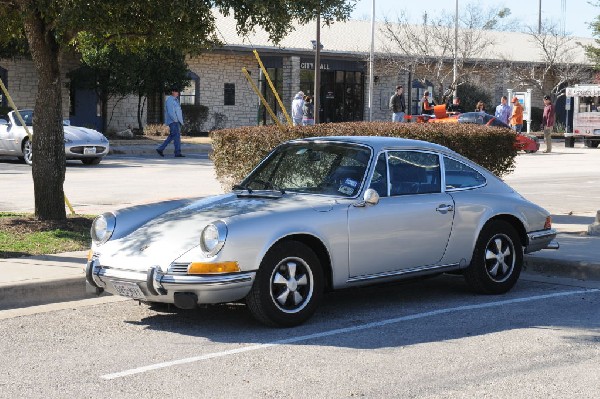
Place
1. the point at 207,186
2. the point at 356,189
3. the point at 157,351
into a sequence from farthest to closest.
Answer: the point at 207,186, the point at 356,189, the point at 157,351

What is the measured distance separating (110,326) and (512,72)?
151ft

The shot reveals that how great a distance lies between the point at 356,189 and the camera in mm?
8367

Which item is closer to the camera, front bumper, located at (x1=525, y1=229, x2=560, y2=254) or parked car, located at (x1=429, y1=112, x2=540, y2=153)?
front bumper, located at (x1=525, y1=229, x2=560, y2=254)

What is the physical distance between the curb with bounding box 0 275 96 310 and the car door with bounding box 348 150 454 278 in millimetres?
2354

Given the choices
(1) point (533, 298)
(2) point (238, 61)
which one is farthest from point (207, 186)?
(2) point (238, 61)

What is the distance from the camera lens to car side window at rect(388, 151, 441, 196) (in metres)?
8.70

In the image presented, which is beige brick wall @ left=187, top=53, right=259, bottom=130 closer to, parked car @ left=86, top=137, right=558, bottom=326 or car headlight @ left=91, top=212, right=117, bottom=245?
parked car @ left=86, top=137, right=558, bottom=326

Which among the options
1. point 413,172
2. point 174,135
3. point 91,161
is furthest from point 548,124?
point 413,172

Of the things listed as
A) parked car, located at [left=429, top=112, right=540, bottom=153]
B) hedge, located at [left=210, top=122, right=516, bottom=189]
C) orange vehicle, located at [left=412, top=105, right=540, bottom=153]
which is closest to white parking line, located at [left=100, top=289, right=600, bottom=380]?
hedge, located at [left=210, top=122, right=516, bottom=189]

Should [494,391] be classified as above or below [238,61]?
below

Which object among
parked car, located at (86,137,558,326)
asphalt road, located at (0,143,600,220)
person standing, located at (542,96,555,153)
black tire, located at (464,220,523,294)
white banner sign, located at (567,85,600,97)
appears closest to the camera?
parked car, located at (86,137,558,326)

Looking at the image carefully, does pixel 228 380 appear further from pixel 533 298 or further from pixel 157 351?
pixel 533 298

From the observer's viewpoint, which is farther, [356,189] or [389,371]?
[356,189]

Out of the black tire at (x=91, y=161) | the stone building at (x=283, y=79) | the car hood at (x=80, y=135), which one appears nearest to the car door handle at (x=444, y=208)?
the car hood at (x=80, y=135)
